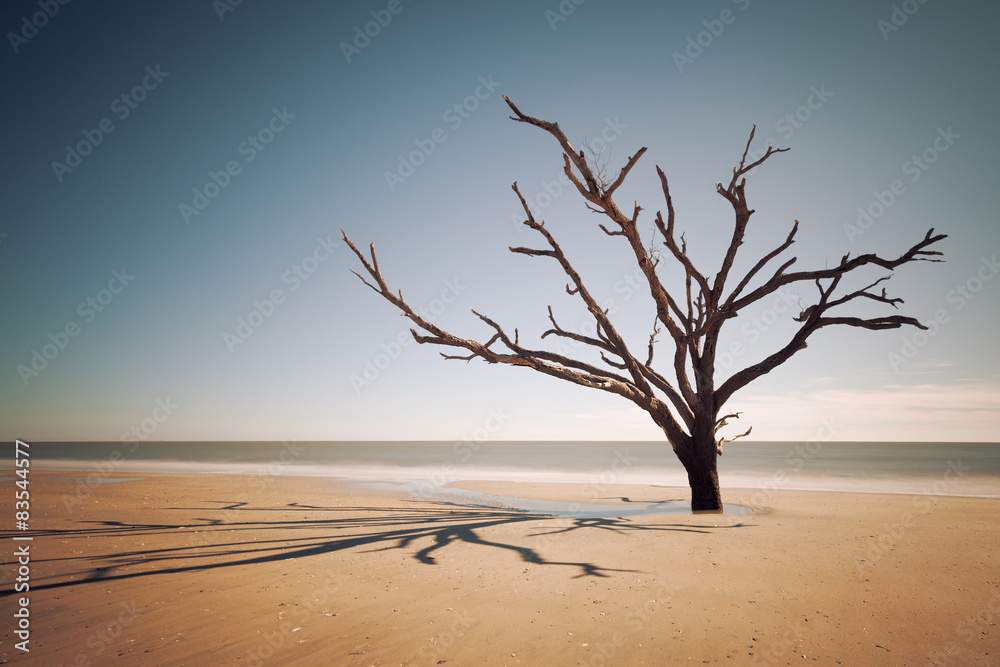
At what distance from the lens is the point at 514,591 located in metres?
4.02

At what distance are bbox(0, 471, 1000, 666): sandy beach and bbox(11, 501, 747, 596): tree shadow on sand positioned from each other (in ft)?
0.16

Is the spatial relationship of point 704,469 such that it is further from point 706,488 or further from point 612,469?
point 612,469

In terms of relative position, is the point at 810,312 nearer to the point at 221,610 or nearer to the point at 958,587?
the point at 958,587

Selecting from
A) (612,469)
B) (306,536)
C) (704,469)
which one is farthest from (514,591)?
(612,469)

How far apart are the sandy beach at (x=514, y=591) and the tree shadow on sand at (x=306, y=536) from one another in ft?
0.16

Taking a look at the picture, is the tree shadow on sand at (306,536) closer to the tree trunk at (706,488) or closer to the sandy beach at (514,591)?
the sandy beach at (514,591)

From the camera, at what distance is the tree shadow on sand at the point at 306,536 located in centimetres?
491

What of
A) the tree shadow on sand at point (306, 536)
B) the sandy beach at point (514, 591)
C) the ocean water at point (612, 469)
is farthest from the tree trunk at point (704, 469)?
the ocean water at point (612, 469)

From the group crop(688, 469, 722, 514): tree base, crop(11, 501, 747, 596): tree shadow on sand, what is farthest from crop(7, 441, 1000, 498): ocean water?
crop(688, 469, 722, 514): tree base

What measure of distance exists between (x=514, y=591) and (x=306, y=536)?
3855 millimetres

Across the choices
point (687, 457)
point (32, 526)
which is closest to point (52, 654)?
point (32, 526)

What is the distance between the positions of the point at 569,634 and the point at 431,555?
2.57 m

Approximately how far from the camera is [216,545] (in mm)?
5836

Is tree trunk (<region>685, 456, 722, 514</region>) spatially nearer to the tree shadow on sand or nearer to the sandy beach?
the sandy beach
